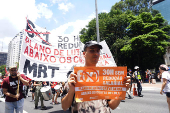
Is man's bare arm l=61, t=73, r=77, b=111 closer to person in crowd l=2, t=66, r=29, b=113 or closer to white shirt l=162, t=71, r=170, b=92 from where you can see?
person in crowd l=2, t=66, r=29, b=113

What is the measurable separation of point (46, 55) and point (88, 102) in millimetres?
2904

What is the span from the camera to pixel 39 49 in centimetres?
397

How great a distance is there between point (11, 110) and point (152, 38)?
66.5 feet

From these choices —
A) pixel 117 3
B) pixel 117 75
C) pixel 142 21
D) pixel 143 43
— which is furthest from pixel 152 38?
pixel 117 75

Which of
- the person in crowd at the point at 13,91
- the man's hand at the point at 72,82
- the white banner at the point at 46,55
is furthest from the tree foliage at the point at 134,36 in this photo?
the man's hand at the point at 72,82

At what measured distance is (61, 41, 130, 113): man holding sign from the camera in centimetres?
142

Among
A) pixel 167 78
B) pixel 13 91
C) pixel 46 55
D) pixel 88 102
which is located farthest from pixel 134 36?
pixel 88 102

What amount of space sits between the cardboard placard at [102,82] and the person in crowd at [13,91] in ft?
8.40

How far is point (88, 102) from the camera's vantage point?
1488 millimetres

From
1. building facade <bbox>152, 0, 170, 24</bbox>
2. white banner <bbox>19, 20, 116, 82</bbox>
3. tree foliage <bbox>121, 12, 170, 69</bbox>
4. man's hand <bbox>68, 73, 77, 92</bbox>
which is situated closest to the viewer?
man's hand <bbox>68, 73, 77, 92</bbox>

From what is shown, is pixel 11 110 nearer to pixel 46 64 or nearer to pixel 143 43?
pixel 46 64

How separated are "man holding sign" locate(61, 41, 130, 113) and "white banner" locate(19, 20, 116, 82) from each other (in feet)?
8.05

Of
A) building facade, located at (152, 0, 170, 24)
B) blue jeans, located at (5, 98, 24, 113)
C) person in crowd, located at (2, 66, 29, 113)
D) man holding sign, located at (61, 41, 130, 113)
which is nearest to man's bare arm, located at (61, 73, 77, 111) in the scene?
man holding sign, located at (61, 41, 130, 113)

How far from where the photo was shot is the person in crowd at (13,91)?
337 centimetres
